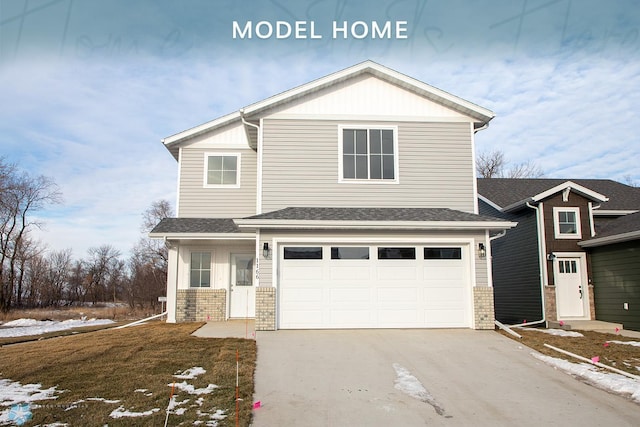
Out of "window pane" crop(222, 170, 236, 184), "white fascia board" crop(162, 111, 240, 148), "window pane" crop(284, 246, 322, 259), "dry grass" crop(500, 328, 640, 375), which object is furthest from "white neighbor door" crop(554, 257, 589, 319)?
"white fascia board" crop(162, 111, 240, 148)

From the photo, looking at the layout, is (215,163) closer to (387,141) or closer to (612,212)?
(387,141)

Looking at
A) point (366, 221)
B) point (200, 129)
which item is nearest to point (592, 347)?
point (366, 221)

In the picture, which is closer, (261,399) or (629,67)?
(261,399)

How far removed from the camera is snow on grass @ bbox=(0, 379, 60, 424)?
5.86 m

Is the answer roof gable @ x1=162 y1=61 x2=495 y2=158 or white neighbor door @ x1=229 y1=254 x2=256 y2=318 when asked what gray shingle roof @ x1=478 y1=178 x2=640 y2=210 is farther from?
white neighbor door @ x1=229 y1=254 x2=256 y2=318

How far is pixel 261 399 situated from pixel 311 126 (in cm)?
779

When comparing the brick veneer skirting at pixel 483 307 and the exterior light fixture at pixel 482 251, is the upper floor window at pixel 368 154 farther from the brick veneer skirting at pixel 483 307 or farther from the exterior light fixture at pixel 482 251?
the brick veneer skirting at pixel 483 307

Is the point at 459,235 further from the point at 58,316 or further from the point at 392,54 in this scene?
the point at 58,316

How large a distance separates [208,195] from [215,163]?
104 centimetres

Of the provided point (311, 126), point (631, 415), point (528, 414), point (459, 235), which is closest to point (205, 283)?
point (311, 126)

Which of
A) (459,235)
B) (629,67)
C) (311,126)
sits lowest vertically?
(459,235)

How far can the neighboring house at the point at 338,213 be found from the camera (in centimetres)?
1114

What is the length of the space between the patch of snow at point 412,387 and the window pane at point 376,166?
5.76 metres

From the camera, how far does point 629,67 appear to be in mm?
12031
